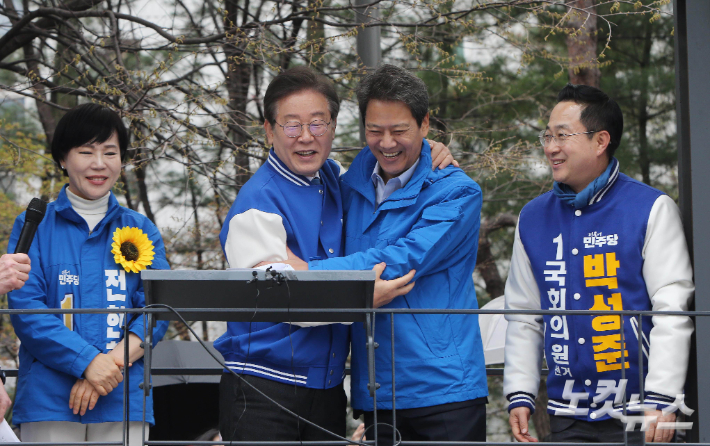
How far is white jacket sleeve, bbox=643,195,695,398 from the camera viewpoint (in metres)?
2.51

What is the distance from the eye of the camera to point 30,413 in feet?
9.75

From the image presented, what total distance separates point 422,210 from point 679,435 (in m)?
1.11

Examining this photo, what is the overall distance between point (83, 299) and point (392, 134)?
1.27 meters

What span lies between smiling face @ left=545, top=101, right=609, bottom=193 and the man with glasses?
391 millimetres

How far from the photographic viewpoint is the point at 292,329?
8.98 ft

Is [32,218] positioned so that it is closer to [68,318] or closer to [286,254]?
[68,318]

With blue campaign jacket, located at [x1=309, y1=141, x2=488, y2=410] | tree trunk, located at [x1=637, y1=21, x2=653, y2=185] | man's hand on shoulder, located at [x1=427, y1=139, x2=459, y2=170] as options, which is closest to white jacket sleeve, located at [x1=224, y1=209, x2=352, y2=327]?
blue campaign jacket, located at [x1=309, y1=141, x2=488, y2=410]

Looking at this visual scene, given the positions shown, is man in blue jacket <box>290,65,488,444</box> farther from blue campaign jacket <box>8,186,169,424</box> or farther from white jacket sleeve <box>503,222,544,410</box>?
blue campaign jacket <box>8,186,169,424</box>

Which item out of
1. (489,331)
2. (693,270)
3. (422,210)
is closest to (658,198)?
(693,270)

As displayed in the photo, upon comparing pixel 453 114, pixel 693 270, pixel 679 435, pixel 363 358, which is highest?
pixel 453 114

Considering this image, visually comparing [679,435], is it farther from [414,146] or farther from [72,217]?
[72,217]

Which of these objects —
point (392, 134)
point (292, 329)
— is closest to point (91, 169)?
point (292, 329)

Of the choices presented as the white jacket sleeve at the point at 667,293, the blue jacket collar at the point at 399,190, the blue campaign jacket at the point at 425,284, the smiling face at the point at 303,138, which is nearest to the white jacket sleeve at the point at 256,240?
the blue campaign jacket at the point at 425,284

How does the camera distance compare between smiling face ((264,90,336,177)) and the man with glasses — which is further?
smiling face ((264,90,336,177))
